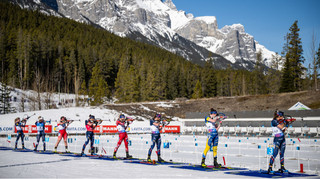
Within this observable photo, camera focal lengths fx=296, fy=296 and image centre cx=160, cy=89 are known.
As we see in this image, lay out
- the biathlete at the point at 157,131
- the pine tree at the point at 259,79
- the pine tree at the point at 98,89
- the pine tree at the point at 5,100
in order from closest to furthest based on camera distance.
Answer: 1. the biathlete at the point at 157,131
2. the pine tree at the point at 5,100
3. the pine tree at the point at 98,89
4. the pine tree at the point at 259,79

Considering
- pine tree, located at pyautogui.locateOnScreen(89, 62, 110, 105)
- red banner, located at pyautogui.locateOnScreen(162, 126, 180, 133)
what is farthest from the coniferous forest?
red banner, located at pyautogui.locateOnScreen(162, 126, 180, 133)

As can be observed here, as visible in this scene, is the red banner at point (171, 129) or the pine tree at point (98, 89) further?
the pine tree at point (98, 89)

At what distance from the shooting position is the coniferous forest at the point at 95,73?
9250cm

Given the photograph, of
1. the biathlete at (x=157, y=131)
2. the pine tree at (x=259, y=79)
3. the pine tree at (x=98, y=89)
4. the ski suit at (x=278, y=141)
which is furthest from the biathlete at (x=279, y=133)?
the pine tree at (x=259, y=79)

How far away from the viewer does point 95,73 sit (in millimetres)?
105812

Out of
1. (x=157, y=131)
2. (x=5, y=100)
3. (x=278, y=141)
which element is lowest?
(x=278, y=141)

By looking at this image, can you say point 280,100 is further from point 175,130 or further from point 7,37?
point 7,37

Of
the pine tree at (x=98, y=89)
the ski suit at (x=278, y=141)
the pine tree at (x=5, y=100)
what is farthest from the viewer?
the pine tree at (x=98, y=89)

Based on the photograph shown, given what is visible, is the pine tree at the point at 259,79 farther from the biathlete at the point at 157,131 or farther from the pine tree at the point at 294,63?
the biathlete at the point at 157,131

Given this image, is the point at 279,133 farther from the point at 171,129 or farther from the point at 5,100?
the point at 5,100

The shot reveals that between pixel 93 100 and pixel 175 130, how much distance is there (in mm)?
55611

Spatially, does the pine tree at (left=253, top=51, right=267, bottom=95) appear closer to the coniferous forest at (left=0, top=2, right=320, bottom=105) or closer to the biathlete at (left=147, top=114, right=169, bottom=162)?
the coniferous forest at (left=0, top=2, right=320, bottom=105)

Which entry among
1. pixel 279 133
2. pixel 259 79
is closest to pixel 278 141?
pixel 279 133

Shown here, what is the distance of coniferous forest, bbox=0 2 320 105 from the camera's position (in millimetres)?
92500
